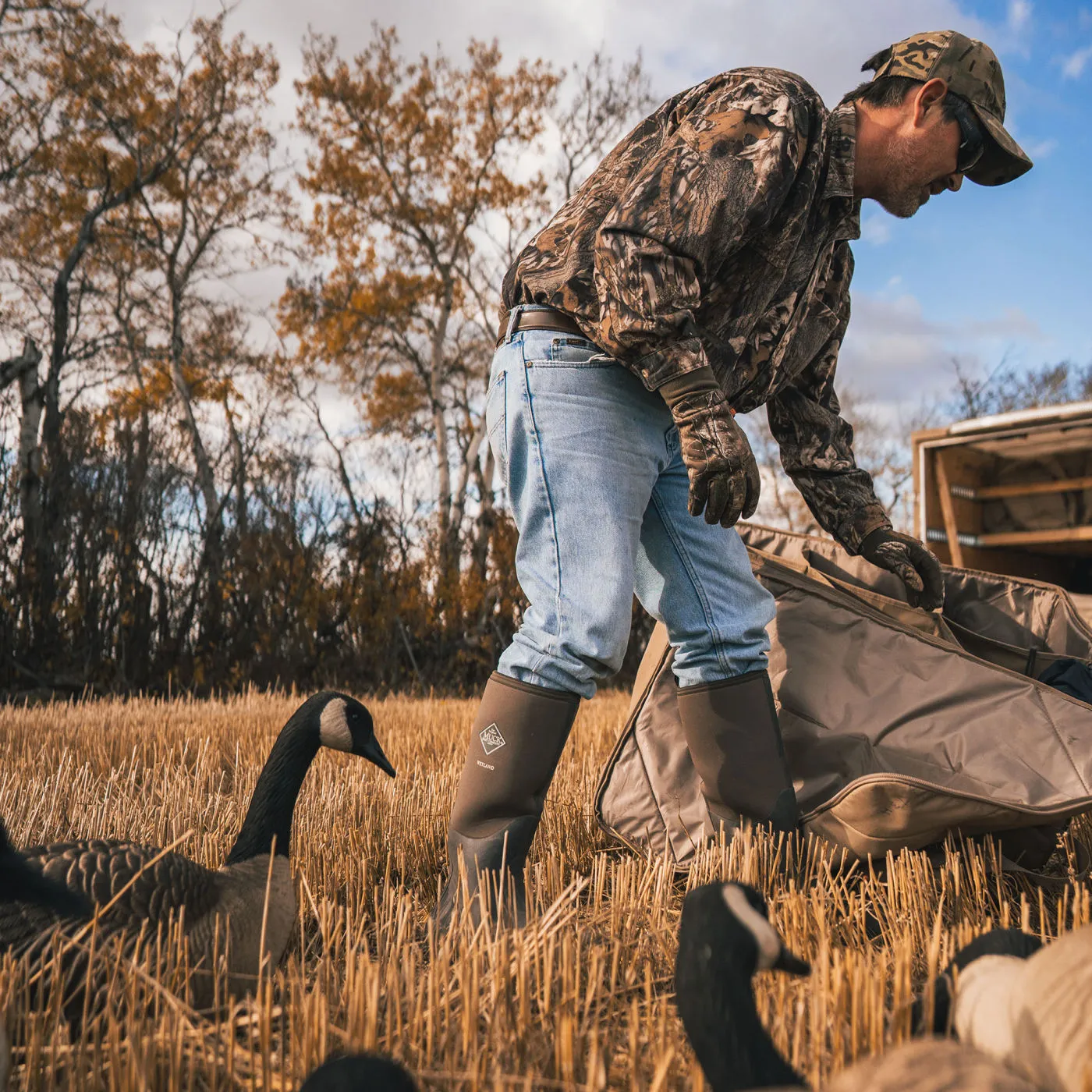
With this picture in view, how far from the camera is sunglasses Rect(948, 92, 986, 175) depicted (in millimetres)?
2400

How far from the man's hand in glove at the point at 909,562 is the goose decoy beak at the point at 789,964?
6.62 ft

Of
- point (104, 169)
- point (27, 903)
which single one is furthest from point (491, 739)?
point (104, 169)

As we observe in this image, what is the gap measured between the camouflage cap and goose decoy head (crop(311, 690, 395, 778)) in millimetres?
2154

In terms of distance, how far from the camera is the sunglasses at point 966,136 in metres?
2.40

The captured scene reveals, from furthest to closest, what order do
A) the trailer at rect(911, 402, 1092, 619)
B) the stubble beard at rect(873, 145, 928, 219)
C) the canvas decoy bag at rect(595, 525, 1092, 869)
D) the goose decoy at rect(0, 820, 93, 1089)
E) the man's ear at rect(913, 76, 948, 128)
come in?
the trailer at rect(911, 402, 1092, 619), the stubble beard at rect(873, 145, 928, 219), the man's ear at rect(913, 76, 948, 128), the canvas decoy bag at rect(595, 525, 1092, 869), the goose decoy at rect(0, 820, 93, 1089)

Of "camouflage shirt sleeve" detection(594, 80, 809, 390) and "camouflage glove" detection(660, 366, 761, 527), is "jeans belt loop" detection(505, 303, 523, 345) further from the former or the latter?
"camouflage glove" detection(660, 366, 761, 527)

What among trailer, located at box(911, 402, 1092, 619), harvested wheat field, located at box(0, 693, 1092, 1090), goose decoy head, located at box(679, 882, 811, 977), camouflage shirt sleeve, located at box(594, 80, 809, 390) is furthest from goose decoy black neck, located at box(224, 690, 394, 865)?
trailer, located at box(911, 402, 1092, 619)

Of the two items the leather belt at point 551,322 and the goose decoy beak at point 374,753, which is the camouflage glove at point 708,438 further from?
the goose decoy beak at point 374,753

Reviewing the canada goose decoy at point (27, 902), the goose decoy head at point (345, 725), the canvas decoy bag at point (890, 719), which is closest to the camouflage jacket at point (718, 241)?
the canvas decoy bag at point (890, 719)

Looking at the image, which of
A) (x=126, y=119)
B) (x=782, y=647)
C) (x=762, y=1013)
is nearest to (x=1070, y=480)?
(x=782, y=647)

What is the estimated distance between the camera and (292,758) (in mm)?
2281

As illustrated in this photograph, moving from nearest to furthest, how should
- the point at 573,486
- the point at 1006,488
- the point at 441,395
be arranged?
the point at 573,486 < the point at 1006,488 < the point at 441,395

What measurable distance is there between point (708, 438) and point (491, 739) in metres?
0.87

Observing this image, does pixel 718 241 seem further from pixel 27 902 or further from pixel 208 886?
pixel 27 902
